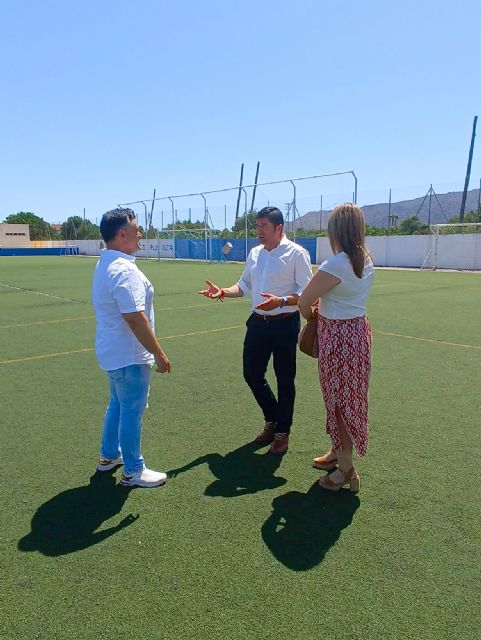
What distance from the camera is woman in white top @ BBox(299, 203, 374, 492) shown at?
3.12 meters

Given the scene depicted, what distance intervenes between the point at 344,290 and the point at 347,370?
498 millimetres

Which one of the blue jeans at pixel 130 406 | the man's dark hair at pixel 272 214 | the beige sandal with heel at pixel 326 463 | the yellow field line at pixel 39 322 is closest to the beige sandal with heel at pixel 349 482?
the beige sandal with heel at pixel 326 463

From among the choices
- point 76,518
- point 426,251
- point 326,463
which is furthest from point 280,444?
point 426,251

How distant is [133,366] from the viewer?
10.8 feet

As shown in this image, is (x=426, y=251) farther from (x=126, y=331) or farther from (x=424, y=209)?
(x=126, y=331)

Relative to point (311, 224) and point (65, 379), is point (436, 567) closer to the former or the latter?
point (65, 379)

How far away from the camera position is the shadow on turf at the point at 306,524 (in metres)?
2.78

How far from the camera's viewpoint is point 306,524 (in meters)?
3.09

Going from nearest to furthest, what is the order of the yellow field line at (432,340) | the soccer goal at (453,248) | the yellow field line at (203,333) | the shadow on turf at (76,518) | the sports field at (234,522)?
the sports field at (234,522), the shadow on turf at (76,518), the yellow field line at (203,333), the yellow field line at (432,340), the soccer goal at (453,248)

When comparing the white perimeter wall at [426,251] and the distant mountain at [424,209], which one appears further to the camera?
the distant mountain at [424,209]

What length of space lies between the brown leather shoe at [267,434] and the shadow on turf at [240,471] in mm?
80

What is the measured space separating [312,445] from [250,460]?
0.55 m

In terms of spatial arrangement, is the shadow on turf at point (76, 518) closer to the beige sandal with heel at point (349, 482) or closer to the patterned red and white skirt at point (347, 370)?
the beige sandal with heel at point (349, 482)

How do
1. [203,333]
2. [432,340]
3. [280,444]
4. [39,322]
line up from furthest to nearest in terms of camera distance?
[39,322] < [203,333] < [432,340] < [280,444]
